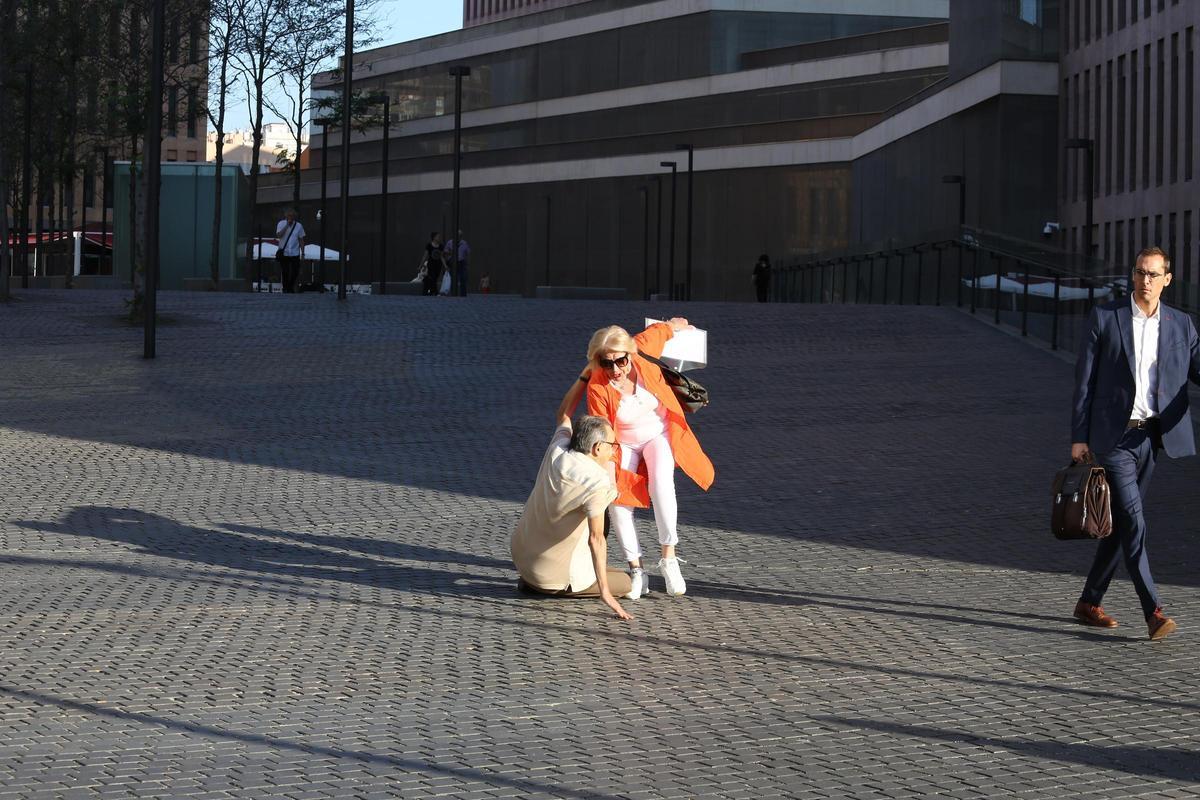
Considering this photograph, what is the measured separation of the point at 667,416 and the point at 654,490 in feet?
1.30

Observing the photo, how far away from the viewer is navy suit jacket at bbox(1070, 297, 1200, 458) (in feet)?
28.1

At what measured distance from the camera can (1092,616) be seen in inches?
347

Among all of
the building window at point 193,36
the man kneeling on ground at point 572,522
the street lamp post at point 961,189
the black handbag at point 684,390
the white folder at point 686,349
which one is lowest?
the man kneeling on ground at point 572,522

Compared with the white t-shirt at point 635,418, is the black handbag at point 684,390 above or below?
above

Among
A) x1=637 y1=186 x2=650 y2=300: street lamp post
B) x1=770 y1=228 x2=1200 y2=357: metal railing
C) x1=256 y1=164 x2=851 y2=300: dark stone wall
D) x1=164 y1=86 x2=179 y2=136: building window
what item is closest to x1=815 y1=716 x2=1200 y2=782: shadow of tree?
x1=770 y1=228 x2=1200 y2=357: metal railing

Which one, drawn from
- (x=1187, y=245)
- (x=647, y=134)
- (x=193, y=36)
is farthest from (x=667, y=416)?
(x=647, y=134)

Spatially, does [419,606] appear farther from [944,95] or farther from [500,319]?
[944,95]

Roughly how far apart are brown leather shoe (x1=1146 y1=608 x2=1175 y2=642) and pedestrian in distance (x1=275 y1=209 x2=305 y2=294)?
3521cm

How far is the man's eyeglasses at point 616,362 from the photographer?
9.20 m

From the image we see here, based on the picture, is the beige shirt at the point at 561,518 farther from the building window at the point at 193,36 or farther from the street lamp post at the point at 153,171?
the building window at the point at 193,36

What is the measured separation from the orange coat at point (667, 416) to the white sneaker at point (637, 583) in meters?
0.35

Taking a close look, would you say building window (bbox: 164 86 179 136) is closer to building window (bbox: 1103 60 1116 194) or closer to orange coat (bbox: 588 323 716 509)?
building window (bbox: 1103 60 1116 194)

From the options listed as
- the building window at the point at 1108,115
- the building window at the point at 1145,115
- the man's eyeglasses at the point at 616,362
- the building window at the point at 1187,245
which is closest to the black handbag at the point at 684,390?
the man's eyeglasses at the point at 616,362

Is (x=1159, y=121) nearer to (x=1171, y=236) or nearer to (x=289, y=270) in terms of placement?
(x=1171, y=236)
